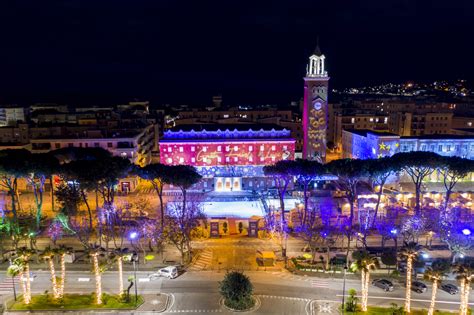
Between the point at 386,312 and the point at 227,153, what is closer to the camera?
the point at 386,312

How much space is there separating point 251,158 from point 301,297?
164 ft

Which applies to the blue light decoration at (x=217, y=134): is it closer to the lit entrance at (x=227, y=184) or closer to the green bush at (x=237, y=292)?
the lit entrance at (x=227, y=184)

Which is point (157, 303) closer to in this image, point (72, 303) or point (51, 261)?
point (72, 303)

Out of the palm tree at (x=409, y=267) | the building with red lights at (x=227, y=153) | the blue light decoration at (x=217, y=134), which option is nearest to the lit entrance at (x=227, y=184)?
the building with red lights at (x=227, y=153)

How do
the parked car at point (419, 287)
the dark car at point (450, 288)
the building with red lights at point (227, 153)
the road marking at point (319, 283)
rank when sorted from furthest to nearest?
1. the building with red lights at point (227, 153)
2. the road marking at point (319, 283)
3. the parked car at point (419, 287)
4. the dark car at point (450, 288)

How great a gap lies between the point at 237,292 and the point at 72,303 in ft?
57.6

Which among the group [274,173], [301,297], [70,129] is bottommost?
[301,297]

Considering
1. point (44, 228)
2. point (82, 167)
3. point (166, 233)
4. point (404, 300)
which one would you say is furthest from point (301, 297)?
point (44, 228)

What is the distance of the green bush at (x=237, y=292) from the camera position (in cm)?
4000

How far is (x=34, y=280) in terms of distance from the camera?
47000mm

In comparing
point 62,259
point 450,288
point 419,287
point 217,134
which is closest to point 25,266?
point 62,259

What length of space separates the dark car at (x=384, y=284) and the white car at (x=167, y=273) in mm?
23837

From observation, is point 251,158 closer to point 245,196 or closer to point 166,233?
point 245,196

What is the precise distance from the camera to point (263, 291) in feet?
146
